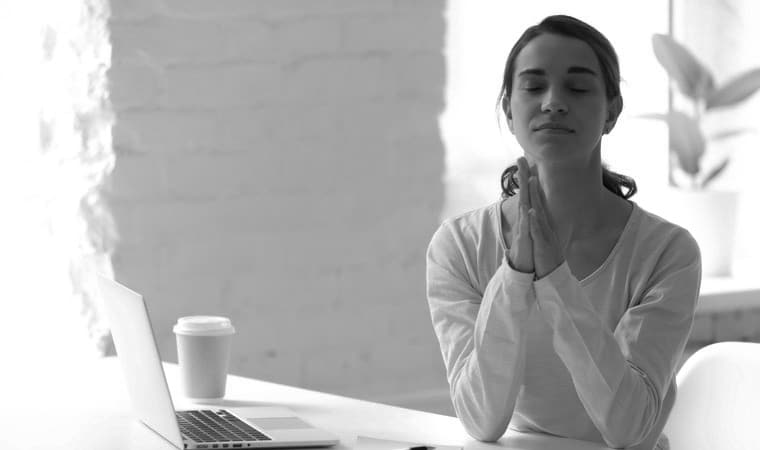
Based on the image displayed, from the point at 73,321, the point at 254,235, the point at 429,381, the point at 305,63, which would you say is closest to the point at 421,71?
the point at 305,63

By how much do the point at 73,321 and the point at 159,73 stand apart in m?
0.52

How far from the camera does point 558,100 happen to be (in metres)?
1.72

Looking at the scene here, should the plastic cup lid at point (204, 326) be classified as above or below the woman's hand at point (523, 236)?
below

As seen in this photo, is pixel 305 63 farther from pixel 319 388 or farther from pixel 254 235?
pixel 319 388

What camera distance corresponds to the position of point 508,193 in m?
1.94

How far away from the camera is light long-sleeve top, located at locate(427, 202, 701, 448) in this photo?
1625 mm

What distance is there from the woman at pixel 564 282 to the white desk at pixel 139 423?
52 mm

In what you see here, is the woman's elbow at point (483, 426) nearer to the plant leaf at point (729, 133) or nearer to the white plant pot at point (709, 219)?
the white plant pot at point (709, 219)

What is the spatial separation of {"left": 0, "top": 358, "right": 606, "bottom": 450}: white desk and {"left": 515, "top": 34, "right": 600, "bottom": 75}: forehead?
0.51 metres

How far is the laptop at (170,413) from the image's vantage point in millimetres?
1580

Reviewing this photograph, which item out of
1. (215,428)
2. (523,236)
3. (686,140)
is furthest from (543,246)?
(686,140)

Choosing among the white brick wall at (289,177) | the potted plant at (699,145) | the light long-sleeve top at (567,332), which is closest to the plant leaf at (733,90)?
the potted plant at (699,145)

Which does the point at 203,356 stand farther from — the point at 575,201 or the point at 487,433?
the point at 575,201

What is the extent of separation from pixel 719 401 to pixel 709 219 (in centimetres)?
132
